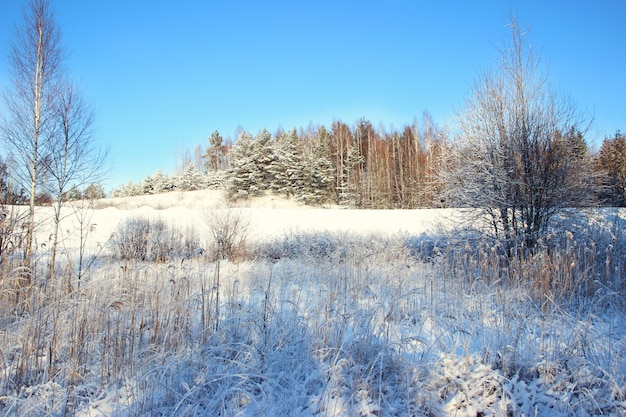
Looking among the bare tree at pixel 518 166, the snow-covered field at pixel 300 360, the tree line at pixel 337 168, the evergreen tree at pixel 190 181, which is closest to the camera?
the snow-covered field at pixel 300 360

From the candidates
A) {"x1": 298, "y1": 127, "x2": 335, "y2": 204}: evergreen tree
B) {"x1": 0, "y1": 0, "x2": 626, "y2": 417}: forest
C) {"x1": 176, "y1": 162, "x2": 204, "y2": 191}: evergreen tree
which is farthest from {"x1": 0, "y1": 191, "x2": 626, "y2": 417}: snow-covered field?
{"x1": 176, "y1": 162, "x2": 204, "y2": 191}: evergreen tree

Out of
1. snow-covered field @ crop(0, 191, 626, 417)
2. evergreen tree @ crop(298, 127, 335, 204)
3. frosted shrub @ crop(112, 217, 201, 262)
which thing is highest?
evergreen tree @ crop(298, 127, 335, 204)

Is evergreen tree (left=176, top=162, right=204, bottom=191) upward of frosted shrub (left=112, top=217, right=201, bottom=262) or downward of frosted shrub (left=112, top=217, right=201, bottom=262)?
upward

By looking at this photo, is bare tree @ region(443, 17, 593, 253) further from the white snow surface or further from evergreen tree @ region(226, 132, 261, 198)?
evergreen tree @ region(226, 132, 261, 198)

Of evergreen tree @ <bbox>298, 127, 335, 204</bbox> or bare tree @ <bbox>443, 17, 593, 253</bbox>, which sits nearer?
bare tree @ <bbox>443, 17, 593, 253</bbox>

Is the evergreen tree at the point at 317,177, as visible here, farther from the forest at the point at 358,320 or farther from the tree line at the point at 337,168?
the forest at the point at 358,320

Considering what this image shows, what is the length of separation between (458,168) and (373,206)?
21.1 metres

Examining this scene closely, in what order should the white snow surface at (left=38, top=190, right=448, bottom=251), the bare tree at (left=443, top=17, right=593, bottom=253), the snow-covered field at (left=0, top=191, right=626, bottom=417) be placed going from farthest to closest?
the white snow surface at (left=38, top=190, right=448, bottom=251) < the bare tree at (left=443, top=17, right=593, bottom=253) < the snow-covered field at (left=0, top=191, right=626, bottom=417)

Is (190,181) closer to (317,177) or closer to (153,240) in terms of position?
(317,177)

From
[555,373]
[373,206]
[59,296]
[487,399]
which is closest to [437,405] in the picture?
[487,399]

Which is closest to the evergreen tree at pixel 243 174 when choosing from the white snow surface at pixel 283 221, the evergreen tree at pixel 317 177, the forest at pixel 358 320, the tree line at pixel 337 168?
the tree line at pixel 337 168

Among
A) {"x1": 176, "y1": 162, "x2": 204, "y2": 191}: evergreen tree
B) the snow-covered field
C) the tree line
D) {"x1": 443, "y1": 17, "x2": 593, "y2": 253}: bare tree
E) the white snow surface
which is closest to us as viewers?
the snow-covered field

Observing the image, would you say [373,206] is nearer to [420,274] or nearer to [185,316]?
[420,274]

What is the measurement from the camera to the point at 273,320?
3.39 meters
